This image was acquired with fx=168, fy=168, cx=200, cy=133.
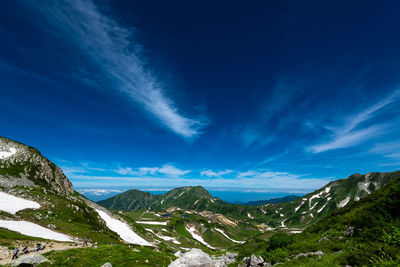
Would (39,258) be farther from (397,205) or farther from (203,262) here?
(397,205)

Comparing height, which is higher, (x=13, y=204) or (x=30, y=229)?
(x=13, y=204)

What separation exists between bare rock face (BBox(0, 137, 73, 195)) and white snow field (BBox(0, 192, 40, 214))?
19000 millimetres

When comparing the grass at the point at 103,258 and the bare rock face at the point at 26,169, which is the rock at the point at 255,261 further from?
the bare rock face at the point at 26,169

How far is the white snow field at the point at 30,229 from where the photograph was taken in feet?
159

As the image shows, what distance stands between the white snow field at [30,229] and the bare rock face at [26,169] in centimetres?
4777

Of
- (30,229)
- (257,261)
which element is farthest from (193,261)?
(30,229)

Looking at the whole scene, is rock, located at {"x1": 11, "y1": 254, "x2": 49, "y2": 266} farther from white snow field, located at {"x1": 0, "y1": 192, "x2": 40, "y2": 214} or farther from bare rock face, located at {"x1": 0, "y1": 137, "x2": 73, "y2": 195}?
bare rock face, located at {"x1": 0, "y1": 137, "x2": 73, "y2": 195}

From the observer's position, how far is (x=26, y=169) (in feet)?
351

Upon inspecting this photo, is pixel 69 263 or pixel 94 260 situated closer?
pixel 69 263

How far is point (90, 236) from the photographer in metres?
61.9

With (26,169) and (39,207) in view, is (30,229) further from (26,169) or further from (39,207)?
(26,169)

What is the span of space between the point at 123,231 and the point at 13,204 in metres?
67.2

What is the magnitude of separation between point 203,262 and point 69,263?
1957 centimetres

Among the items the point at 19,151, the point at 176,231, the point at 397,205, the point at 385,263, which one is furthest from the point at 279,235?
the point at 176,231
